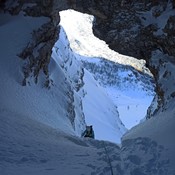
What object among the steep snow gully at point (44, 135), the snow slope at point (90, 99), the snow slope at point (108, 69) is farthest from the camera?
the snow slope at point (108, 69)

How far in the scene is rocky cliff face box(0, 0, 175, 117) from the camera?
12516 millimetres

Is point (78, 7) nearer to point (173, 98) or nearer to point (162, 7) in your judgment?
point (162, 7)

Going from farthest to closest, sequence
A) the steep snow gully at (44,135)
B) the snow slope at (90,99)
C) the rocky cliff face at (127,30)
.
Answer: the snow slope at (90,99)
the rocky cliff face at (127,30)
the steep snow gully at (44,135)

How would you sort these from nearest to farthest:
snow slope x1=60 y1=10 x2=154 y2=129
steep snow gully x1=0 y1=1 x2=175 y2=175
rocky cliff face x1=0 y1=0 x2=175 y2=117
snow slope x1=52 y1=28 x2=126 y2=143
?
steep snow gully x1=0 y1=1 x2=175 y2=175, rocky cliff face x1=0 y1=0 x2=175 y2=117, snow slope x1=52 y1=28 x2=126 y2=143, snow slope x1=60 y1=10 x2=154 y2=129

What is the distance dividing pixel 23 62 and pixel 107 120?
29193 millimetres

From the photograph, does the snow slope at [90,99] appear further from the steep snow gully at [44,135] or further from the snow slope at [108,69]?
the snow slope at [108,69]

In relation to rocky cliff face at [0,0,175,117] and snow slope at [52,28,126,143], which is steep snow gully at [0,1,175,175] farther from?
snow slope at [52,28,126,143]

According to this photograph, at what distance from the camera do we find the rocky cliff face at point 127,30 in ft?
41.1

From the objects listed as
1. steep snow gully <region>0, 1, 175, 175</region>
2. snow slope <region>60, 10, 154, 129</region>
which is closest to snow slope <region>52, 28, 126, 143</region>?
steep snow gully <region>0, 1, 175, 175</region>

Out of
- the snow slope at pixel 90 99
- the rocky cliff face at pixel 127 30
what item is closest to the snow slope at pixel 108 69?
the snow slope at pixel 90 99

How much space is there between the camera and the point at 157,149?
835cm

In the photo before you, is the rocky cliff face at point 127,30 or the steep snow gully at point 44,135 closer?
the steep snow gully at point 44,135

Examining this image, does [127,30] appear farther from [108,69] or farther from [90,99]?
[108,69]

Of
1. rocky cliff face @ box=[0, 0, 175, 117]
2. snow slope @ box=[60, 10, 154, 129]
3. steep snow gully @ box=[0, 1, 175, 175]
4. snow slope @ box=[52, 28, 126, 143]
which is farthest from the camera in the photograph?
snow slope @ box=[60, 10, 154, 129]
